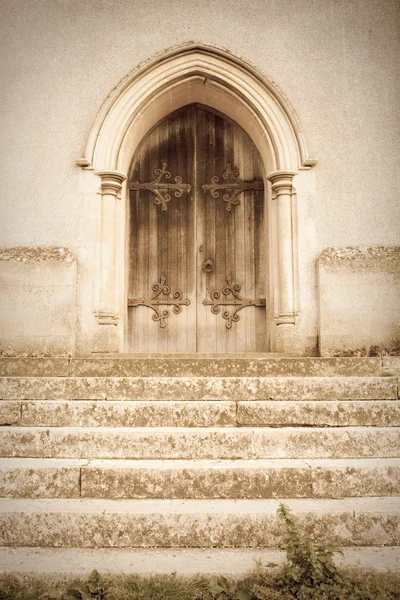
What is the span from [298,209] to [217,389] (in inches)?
84.6

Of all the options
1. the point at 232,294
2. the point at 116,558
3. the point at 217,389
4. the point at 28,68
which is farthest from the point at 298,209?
the point at 116,558

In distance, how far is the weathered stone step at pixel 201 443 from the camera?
9.62 ft

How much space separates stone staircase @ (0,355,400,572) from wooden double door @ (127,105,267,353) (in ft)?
5.39

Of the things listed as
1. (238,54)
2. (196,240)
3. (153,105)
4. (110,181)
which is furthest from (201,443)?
(238,54)

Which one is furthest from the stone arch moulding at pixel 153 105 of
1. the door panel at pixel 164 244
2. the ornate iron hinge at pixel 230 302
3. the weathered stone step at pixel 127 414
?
the weathered stone step at pixel 127 414

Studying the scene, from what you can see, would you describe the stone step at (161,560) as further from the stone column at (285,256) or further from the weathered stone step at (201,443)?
the stone column at (285,256)

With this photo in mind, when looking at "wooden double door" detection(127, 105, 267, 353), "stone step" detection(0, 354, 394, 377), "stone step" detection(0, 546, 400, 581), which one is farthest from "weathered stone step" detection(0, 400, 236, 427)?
"wooden double door" detection(127, 105, 267, 353)

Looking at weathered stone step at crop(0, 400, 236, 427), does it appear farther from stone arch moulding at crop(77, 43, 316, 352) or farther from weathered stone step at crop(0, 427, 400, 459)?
stone arch moulding at crop(77, 43, 316, 352)

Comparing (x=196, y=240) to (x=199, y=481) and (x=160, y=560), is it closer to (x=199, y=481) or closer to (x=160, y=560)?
(x=199, y=481)

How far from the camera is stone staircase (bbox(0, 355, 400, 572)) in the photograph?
2.39 m

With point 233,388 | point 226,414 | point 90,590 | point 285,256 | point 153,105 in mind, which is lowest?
point 90,590

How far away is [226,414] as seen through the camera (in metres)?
3.18

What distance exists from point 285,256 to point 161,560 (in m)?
3.13

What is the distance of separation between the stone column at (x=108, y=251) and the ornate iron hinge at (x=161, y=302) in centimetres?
60
